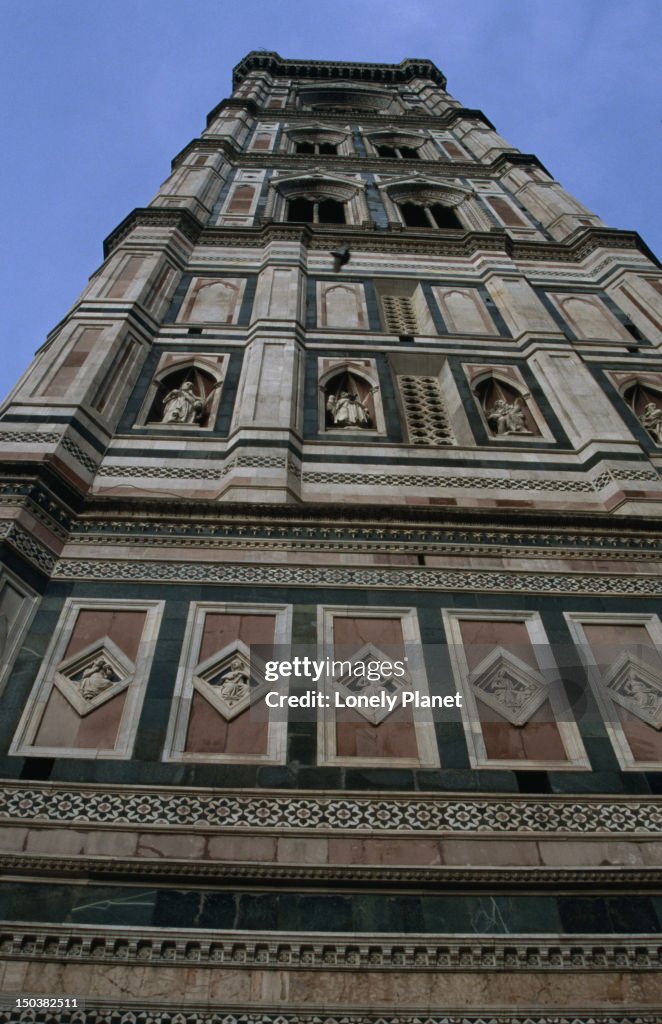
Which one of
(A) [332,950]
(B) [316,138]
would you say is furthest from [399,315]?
(B) [316,138]

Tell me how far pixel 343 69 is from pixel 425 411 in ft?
74.2

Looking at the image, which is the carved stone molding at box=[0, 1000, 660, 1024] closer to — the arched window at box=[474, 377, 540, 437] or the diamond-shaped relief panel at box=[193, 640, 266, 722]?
the diamond-shaped relief panel at box=[193, 640, 266, 722]

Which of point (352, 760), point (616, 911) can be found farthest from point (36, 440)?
point (616, 911)

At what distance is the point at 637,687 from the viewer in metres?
5.28

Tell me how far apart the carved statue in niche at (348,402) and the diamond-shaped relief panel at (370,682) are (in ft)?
10.8

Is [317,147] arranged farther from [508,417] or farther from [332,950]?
[332,950]

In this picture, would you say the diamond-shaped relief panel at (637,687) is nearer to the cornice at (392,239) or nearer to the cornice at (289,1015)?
the cornice at (289,1015)

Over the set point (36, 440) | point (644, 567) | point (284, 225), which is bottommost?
point (644, 567)

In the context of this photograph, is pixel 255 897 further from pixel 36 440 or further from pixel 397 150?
pixel 397 150

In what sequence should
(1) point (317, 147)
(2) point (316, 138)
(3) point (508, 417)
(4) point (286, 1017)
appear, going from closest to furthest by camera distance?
(4) point (286, 1017)
(3) point (508, 417)
(1) point (317, 147)
(2) point (316, 138)

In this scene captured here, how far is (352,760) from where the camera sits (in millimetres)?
4699

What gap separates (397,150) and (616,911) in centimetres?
1848

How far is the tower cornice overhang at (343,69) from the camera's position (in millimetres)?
27453

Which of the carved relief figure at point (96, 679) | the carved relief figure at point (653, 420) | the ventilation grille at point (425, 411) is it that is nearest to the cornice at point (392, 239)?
the ventilation grille at point (425, 411)
